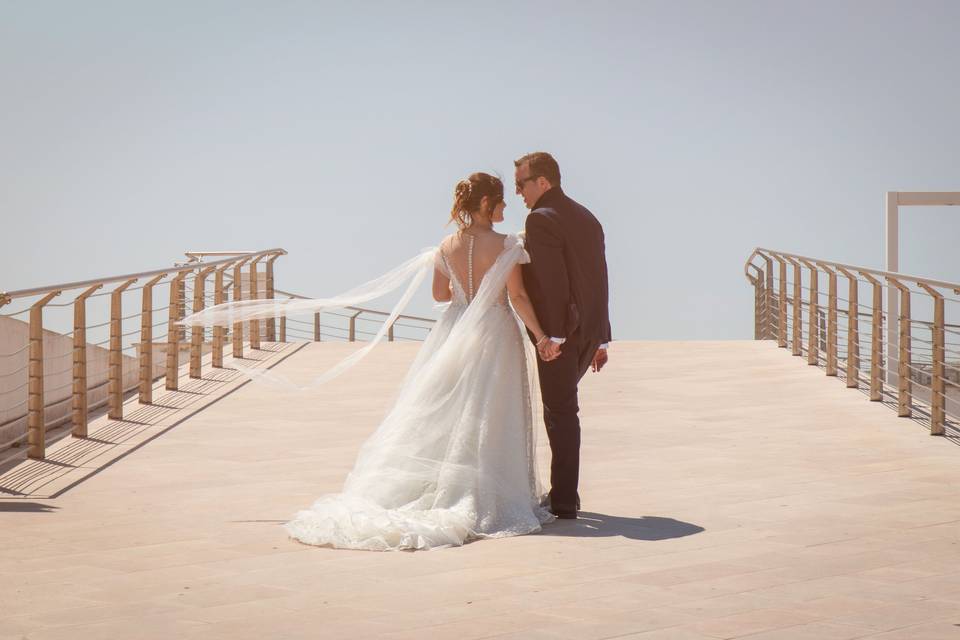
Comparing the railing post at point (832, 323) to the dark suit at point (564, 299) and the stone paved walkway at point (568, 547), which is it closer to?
the stone paved walkway at point (568, 547)

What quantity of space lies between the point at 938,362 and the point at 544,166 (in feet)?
13.2

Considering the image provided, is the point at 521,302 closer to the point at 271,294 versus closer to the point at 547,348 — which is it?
the point at 547,348

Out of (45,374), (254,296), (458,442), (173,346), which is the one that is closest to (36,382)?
(173,346)

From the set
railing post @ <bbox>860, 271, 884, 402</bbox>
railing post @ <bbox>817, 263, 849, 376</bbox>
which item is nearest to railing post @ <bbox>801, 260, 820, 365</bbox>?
railing post @ <bbox>817, 263, 849, 376</bbox>

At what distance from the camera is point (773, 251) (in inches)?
569

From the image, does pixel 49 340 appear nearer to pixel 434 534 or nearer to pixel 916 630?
pixel 434 534

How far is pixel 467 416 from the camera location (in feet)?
19.5

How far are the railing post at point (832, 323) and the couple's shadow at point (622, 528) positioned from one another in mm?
6220

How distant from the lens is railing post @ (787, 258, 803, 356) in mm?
13164

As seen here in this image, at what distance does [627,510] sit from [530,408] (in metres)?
0.68

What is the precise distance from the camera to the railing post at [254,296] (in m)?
13.8

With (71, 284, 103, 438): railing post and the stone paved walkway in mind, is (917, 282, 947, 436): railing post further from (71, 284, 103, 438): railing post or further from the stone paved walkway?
(71, 284, 103, 438): railing post

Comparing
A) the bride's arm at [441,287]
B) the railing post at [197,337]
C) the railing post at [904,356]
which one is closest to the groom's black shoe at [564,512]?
the bride's arm at [441,287]

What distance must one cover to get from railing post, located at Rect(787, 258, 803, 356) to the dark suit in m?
7.41
